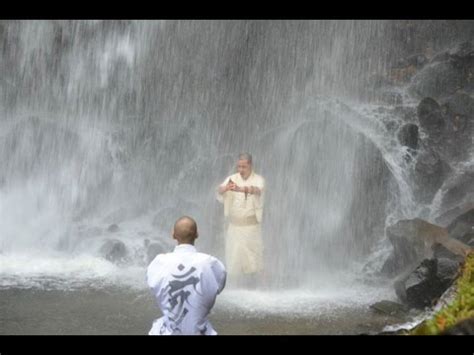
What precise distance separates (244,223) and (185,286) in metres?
4.24

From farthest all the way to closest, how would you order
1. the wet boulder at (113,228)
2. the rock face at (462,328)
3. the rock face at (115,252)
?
the wet boulder at (113,228) → the rock face at (115,252) → the rock face at (462,328)

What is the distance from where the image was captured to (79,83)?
15.2 meters

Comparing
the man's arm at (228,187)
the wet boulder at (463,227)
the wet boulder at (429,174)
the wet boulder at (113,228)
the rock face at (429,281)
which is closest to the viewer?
the rock face at (429,281)

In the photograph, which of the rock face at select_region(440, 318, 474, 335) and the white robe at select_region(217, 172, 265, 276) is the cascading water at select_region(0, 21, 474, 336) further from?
the rock face at select_region(440, 318, 474, 335)

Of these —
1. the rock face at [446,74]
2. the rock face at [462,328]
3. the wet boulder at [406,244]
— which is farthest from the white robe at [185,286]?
the rock face at [446,74]

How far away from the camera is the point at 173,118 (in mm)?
15359

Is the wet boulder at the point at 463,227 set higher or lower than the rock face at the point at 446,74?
lower

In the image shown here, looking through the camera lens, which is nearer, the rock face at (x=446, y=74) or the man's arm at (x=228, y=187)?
the man's arm at (x=228, y=187)

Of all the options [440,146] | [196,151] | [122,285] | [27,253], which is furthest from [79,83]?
[440,146]

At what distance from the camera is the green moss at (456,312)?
6082 millimetres

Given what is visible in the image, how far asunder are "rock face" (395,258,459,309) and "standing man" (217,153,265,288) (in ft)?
Answer: 6.78

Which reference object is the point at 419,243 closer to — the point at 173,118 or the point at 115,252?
the point at 115,252

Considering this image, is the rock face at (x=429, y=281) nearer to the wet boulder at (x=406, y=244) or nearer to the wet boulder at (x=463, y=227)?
the wet boulder at (x=406, y=244)

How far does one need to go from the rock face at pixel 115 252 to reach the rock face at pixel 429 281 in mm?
5264
